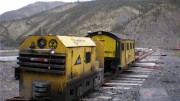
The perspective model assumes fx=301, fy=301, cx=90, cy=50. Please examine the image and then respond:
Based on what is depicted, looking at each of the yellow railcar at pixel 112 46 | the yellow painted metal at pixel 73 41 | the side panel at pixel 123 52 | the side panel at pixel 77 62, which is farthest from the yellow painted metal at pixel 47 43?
the side panel at pixel 123 52

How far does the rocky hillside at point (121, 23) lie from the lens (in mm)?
68562

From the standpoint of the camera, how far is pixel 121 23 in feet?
261

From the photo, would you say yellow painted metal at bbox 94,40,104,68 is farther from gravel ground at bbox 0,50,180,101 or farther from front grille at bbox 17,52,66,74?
front grille at bbox 17,52,66,74

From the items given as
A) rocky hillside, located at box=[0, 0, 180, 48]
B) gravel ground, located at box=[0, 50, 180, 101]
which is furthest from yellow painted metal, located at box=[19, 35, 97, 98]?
rocky hillside, located at box=[0, 0, 180, 48]

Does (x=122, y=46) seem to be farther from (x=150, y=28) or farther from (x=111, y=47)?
(x=150, y=28)

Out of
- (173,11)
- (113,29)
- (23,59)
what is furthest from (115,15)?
(23,59)

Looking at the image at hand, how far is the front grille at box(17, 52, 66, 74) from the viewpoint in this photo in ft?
29.3

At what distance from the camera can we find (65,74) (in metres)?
8.96

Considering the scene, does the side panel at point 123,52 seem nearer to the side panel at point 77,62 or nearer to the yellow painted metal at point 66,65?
the yellow painted metal at point 66,65

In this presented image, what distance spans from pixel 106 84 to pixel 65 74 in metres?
5.48

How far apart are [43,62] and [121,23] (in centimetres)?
7133

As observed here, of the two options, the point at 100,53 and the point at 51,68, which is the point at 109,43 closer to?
the point at 100,53

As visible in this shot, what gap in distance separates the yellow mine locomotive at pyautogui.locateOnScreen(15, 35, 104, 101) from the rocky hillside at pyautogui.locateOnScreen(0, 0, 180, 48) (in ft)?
180

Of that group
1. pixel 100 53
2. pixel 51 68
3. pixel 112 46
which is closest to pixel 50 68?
Result: pixel 51 68
